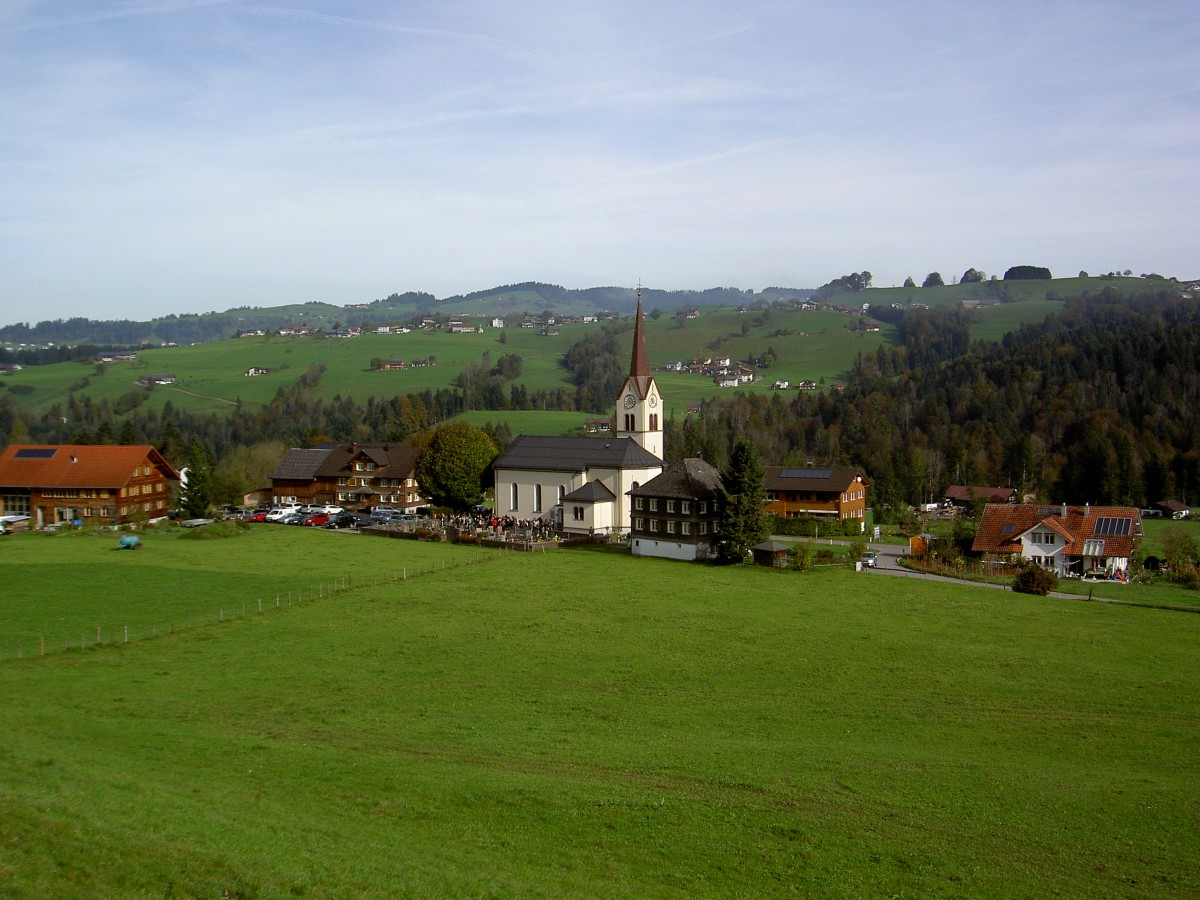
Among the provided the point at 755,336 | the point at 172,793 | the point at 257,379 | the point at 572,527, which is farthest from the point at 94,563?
the point at 755,336

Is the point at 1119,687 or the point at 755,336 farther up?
the point at 755,336

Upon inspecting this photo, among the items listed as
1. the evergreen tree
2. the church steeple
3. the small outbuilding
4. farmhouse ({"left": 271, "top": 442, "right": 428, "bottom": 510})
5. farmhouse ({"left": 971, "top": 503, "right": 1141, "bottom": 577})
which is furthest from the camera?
farmhouse ({"left": 271, "top": 442, "right": 428, "bottom": 510})

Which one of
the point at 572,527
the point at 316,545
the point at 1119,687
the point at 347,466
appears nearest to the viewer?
the point at 1119,687

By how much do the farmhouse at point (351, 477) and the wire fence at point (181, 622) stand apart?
1251 inches

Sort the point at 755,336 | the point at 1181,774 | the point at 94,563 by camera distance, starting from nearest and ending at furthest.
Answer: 1. the point at 1181,774
2. the point at 94,563
3. the point at 755,336

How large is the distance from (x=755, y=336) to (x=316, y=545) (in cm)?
15527

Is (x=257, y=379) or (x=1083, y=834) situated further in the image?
(x=257, y=379)

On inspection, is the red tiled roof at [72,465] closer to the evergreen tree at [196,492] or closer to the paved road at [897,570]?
the evergreen tree at [196,492]

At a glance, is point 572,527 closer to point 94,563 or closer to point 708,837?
point 94,563

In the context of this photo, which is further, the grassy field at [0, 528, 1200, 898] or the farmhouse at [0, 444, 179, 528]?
the farmhouse at [0, 444, 179, 528]

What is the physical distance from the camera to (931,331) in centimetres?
18125

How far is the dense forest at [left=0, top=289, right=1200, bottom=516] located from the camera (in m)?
81.4

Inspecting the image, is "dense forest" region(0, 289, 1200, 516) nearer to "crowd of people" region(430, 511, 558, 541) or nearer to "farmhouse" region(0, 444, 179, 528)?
"farmhouse" region(0, 444, 179, 528)

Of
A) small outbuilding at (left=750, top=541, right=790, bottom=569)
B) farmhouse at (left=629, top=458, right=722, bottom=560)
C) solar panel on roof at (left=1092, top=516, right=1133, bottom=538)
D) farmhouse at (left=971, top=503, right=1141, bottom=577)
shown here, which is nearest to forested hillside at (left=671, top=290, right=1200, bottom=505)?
farmhouse at (left=971, top=503, right=1141, bottom=577)
